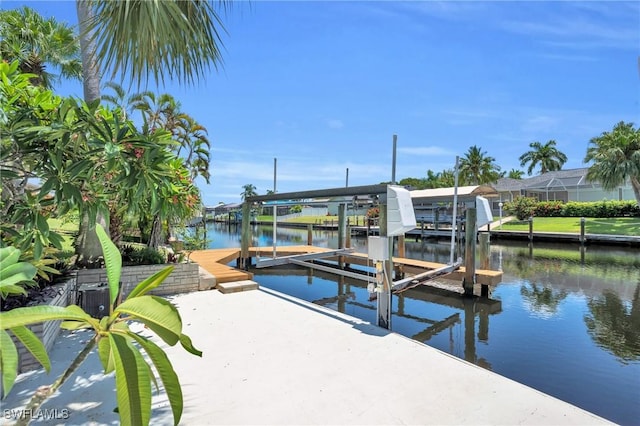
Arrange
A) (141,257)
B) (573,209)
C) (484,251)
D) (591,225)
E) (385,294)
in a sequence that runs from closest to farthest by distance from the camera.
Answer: (385,294), (141,257), (484,251), (591,225), (573,209)

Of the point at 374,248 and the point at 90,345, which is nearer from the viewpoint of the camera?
the point at 90,345

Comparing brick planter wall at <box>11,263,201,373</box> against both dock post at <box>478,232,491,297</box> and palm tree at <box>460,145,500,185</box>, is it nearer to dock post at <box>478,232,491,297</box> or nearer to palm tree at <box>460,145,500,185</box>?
dock post at <box>478,232,491,297</box>

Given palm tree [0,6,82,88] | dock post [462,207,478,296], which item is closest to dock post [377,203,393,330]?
dock post [462,207,478,296]

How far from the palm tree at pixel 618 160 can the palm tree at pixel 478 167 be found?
16366 millimetres

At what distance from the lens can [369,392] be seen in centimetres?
315

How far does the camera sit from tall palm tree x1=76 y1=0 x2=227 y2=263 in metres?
2.70

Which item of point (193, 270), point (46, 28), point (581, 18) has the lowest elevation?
point (193, 270)

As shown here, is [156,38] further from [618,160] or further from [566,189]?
[566,189]

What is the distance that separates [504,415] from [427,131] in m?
15.0

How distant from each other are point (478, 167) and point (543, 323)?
3995cm

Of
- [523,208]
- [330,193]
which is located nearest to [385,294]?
[330,193]

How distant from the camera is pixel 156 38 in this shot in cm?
277

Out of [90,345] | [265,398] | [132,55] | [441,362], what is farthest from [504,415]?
[132,55]

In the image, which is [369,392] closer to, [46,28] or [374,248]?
[374,248]
